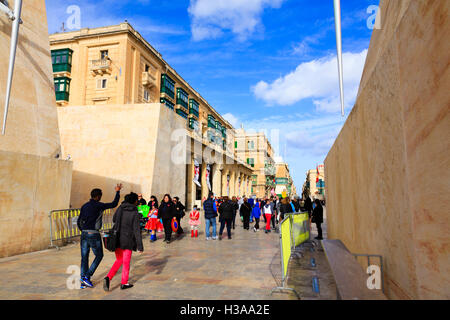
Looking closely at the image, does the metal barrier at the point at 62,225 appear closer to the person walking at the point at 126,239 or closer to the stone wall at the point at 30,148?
the stone wall at the point at 30,148

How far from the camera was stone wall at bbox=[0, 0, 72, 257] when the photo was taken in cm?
774

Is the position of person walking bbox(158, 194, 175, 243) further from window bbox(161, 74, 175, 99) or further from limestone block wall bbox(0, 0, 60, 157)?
A: window bbox(161, 74, 175, 99)

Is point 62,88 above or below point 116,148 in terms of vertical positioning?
above

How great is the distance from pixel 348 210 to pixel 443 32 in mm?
5158

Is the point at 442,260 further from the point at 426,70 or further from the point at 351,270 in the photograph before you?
the point at 351,270

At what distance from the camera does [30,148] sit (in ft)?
30.9

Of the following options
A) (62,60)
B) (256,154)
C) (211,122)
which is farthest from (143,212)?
(256,154)

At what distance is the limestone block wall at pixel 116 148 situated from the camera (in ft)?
57.2

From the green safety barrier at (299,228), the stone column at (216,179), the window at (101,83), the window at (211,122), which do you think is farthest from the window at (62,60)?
→ the green safety barrier at (299,228)

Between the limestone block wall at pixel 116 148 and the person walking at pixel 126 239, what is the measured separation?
1213 centimetres

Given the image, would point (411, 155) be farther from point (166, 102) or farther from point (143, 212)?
point (166, 102)

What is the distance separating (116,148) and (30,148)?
8.43 meters
